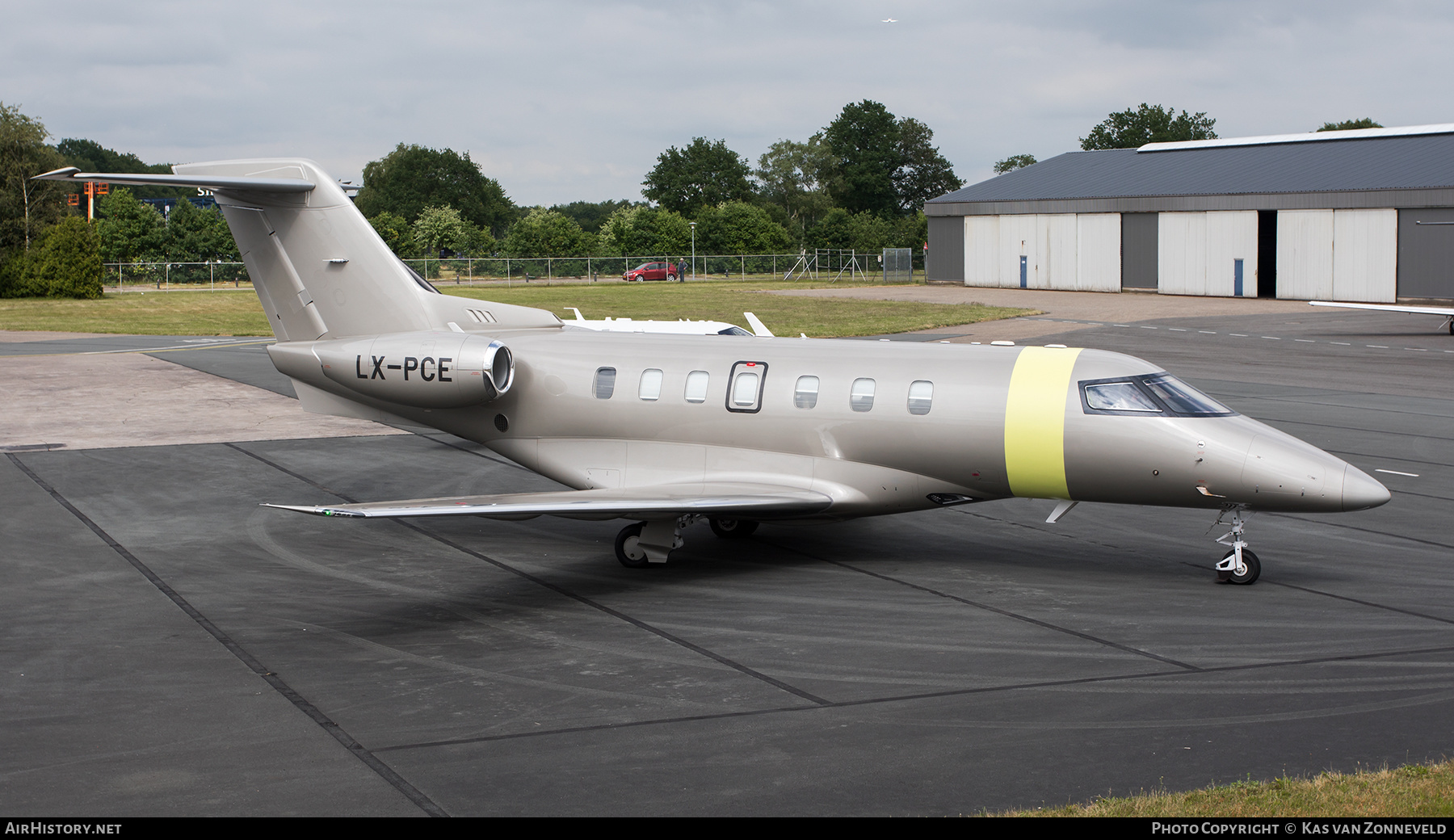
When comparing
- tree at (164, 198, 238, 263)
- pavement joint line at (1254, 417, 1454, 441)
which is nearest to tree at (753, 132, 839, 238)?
tree at (164, 198, 238, 263)

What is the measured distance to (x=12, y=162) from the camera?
7788 cm

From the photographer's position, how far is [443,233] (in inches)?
4710

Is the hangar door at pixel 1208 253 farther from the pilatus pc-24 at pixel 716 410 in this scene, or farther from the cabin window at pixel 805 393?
the cabin window at pixel 805 393

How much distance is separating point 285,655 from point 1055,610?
27.3 feet

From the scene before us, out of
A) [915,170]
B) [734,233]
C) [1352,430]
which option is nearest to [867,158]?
[915,170]

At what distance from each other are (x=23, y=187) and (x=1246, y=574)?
264 feet

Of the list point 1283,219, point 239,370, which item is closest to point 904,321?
point 1283,219

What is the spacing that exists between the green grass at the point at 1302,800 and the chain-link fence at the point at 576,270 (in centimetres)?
8768

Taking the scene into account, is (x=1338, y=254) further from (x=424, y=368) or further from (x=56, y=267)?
(x=56, y=267)

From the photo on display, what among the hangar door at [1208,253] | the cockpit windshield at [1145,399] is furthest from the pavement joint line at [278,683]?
the hangar door at [1208,253]

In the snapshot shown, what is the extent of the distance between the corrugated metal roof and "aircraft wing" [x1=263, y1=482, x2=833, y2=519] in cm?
5506

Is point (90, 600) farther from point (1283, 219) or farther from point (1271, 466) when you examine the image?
point (1283, 219)

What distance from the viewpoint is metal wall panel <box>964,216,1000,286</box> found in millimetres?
79375

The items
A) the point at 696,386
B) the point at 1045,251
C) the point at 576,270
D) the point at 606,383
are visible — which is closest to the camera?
the point at 696,386
